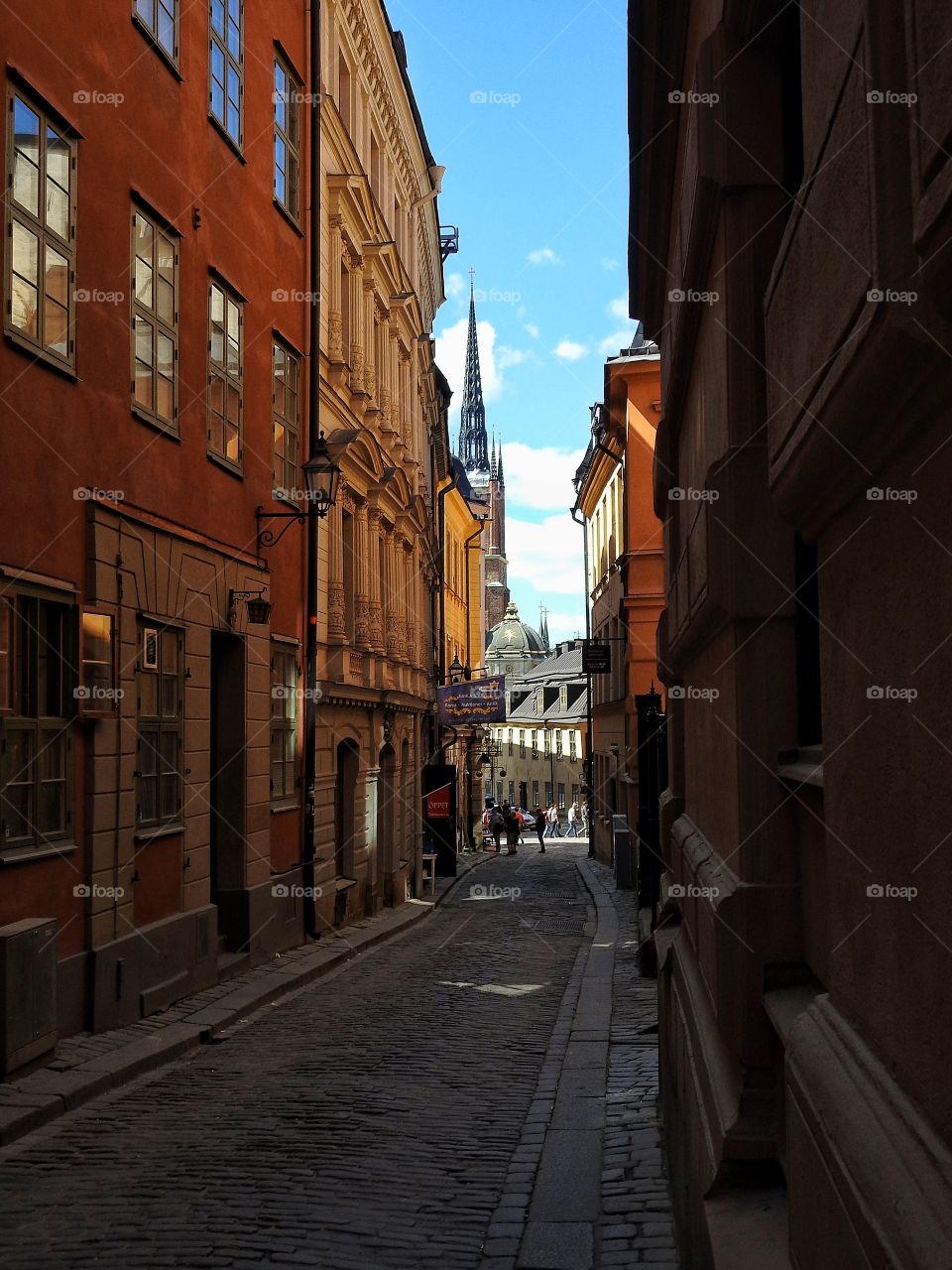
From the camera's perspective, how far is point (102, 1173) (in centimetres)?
672

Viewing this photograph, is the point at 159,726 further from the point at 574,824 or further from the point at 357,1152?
the point at 574,824

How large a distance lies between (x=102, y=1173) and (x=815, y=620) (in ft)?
16.5

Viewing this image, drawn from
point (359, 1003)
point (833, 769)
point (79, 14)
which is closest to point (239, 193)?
point (79, 14)

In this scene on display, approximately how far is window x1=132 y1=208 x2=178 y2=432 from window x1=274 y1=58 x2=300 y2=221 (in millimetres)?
4848

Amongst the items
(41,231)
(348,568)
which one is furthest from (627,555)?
(41,231)

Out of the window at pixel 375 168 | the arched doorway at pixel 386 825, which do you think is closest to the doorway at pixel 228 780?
the arched doorway at pixel 386 825

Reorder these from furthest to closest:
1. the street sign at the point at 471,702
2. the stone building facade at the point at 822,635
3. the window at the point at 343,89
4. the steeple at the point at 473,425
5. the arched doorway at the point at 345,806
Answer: the steeple at the point at 473,425
the street sign at the point at 471,702
the window at the point at 343,89
the arched doorway at the point at 345,806
the stone building facade at the point at 822,635

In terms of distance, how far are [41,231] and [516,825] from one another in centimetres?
3726

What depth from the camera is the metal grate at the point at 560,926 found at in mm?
20427

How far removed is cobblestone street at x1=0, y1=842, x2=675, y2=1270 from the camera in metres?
5.66

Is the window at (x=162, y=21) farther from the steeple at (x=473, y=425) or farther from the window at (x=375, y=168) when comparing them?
the steeple at (x=473, y=425)

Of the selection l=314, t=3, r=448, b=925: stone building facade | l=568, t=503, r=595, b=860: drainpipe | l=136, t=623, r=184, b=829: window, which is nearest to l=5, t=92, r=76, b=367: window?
l=136, t=623, r=184, b=829: window

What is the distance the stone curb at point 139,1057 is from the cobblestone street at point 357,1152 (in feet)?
0.40

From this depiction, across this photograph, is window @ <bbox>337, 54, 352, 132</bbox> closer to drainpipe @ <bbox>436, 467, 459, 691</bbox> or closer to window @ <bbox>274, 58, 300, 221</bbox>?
window @ <bbox>274, 58, 300, 221</bbox>
